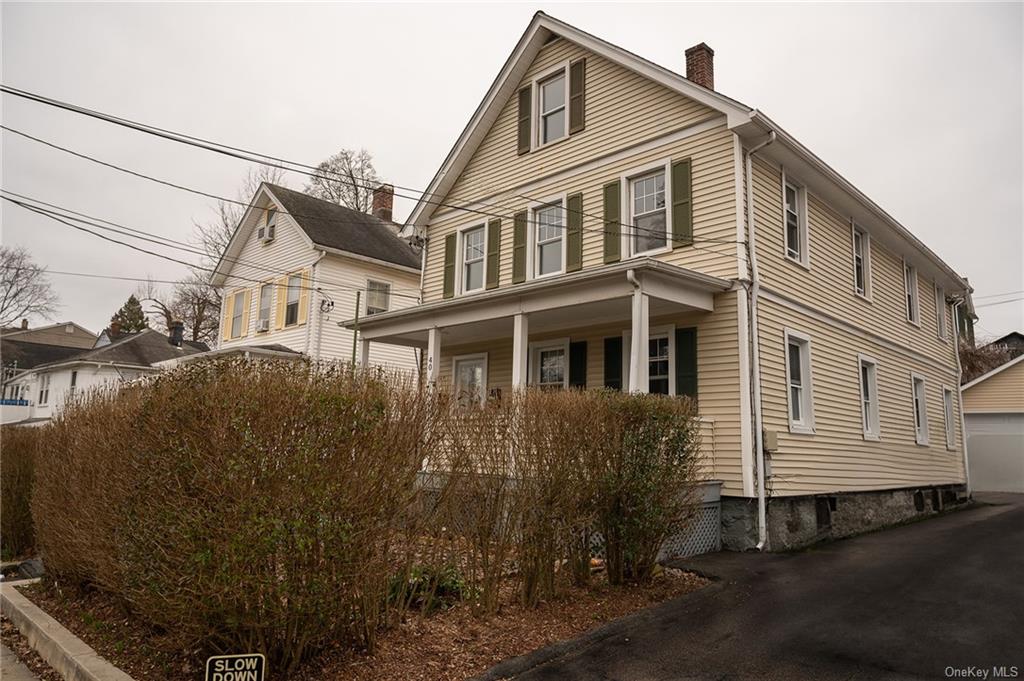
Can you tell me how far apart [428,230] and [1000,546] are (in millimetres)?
13124

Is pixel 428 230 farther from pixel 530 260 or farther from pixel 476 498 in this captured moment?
pixel 476 498

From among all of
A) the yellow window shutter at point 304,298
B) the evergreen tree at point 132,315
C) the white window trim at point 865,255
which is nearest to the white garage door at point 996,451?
the white window trim at point 865,255

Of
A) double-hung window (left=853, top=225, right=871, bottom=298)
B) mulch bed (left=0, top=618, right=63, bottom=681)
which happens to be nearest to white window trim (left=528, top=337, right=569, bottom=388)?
double-hung window (left=853, top=225, right=871, bottom=298)

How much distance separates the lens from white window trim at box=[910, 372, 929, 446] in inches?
622

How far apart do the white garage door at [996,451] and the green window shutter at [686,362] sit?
19100 millimetres

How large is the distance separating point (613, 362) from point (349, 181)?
26555 millimetres

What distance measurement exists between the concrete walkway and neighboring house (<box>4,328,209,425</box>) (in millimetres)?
25622

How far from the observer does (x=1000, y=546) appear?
10.5m

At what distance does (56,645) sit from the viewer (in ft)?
18.4

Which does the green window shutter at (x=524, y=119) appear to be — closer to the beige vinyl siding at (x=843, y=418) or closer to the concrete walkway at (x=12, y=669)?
the beige vinyl siding at (x=843, y=418)

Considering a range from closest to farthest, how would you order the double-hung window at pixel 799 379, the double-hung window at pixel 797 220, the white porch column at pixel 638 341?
the white porch column at pixel 638 341 < the double-hung window at pixel 799 379 < the double-hung window at pixel 797 220

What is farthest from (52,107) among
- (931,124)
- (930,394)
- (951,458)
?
(931,124)

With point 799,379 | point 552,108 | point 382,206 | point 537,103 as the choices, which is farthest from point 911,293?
point 382,206

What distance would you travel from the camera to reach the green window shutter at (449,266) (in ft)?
51.2
